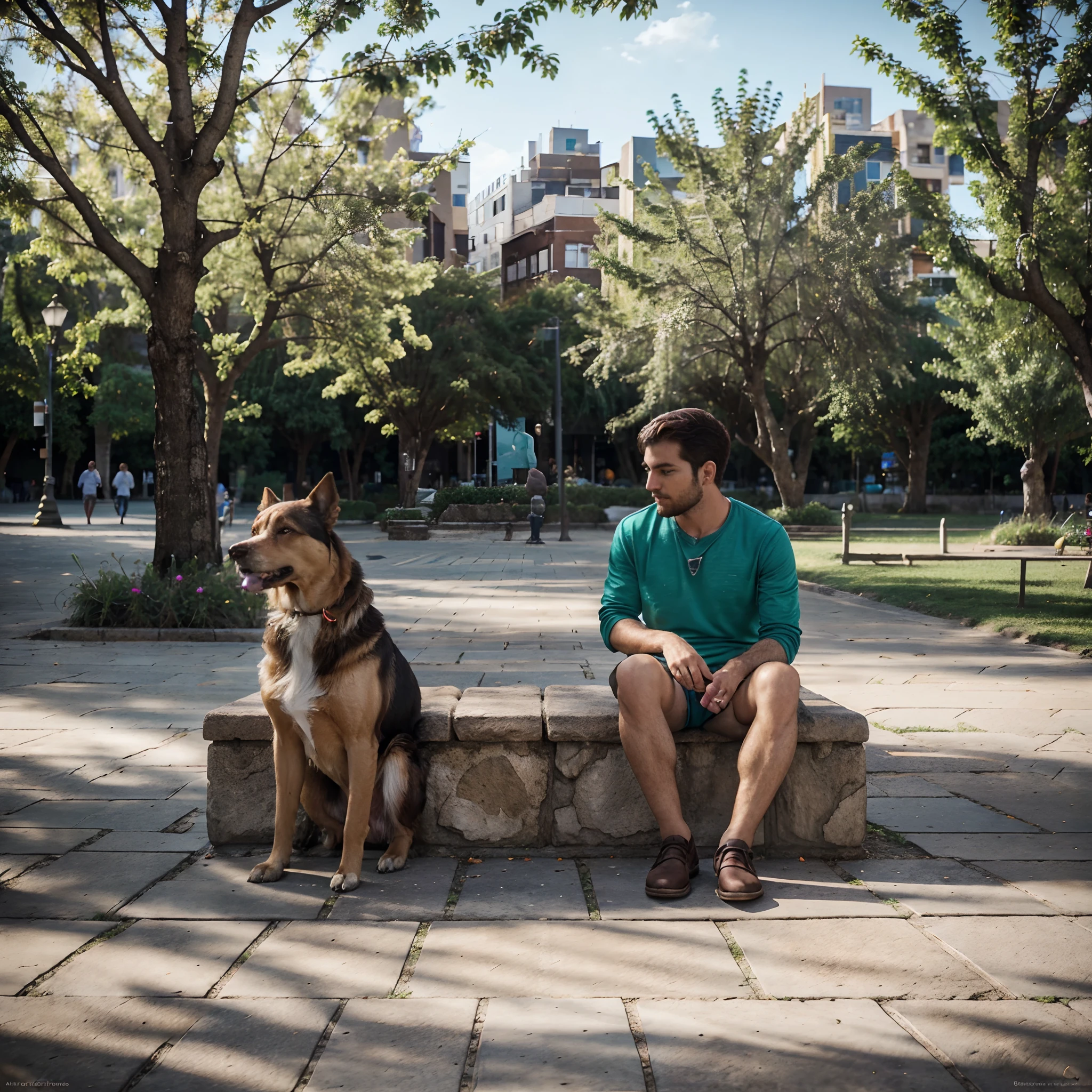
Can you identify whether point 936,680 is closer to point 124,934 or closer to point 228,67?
point 124,934

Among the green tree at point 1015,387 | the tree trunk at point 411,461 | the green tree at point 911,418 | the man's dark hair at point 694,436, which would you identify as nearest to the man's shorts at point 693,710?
the man's dark hair at point 694,436

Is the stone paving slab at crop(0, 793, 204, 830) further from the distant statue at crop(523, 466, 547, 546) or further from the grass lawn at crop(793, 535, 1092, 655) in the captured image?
the distant statue at crop(523, 466, 547, 546)

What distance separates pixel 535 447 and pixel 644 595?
57.3 meters

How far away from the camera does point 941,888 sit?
3.91m

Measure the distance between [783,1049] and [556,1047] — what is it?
0.55m

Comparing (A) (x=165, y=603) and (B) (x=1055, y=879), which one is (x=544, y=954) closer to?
(B) (x=1055, y=879)

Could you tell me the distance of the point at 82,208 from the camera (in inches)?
488

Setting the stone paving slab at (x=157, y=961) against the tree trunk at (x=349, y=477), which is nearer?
the stone paving slab at (x=157, y=961)

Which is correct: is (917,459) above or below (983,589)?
above

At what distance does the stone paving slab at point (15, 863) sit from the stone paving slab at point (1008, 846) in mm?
3442

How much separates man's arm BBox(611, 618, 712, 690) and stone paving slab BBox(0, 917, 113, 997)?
2.09 metres

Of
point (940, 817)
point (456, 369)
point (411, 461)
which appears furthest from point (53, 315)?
point (940, 817)

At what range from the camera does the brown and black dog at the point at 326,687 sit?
394 centimetres

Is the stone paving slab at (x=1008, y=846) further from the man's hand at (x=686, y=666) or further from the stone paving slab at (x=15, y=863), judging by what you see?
the stone paving slab at (x=15, y=863)
